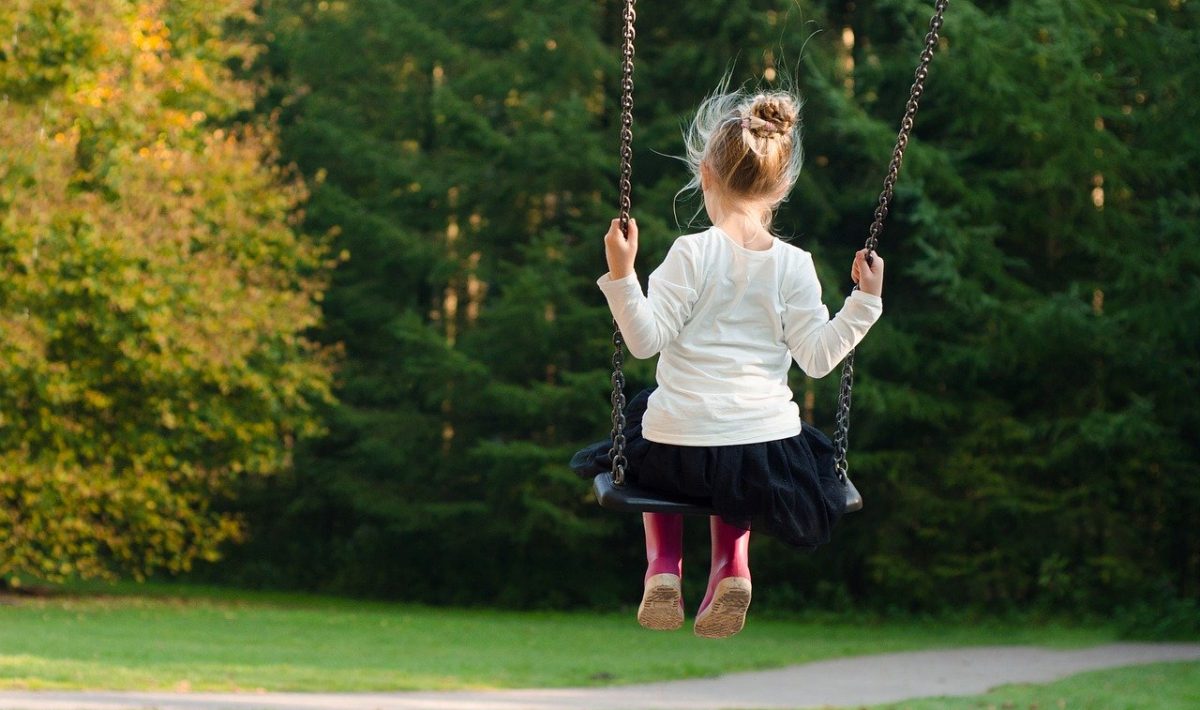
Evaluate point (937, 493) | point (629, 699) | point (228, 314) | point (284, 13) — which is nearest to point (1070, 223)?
point (937, 493)

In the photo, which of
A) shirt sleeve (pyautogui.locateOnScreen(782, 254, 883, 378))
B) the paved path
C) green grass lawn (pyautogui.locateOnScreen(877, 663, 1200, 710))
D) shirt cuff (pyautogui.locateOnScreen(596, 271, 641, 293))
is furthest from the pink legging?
green grass lawn (pyautogui.locateOnScreen(877, 663, 1200, 710))

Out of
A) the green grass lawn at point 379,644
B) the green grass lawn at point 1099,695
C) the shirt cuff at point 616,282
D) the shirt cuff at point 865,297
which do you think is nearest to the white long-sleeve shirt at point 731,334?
the shirt cuff at point 865,297

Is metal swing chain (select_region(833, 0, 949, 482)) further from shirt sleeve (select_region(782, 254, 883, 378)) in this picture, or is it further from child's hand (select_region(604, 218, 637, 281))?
child's hand (select_region(604, 218, 637, 281))

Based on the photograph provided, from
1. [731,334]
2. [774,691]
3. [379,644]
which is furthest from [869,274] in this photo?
[379,644]

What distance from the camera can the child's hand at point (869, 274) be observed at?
4125mm

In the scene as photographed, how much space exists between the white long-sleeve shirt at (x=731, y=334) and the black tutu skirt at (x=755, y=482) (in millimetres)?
40

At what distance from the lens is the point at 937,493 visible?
16984 mm

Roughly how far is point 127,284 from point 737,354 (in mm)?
12596

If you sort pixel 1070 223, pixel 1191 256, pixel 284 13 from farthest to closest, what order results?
1. pixel 284 13
2. pixel 1070 223
3. pixel 1191 256

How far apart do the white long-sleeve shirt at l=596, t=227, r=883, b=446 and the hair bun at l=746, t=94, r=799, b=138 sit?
292 millimetres

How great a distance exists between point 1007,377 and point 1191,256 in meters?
2.81

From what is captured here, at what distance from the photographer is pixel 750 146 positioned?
4059mm

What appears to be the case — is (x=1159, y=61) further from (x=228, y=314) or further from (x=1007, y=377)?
(x=228, y=314)

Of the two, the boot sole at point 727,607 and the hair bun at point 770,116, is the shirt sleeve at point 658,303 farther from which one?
the boot sole at point 727,607
